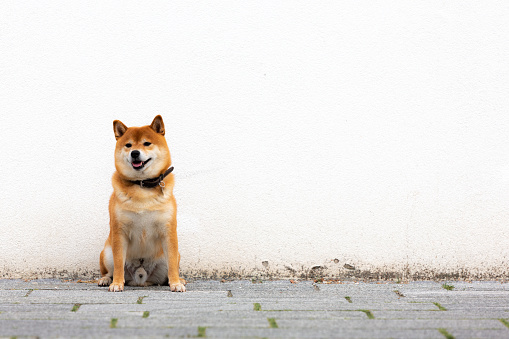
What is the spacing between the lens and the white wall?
14.0ft

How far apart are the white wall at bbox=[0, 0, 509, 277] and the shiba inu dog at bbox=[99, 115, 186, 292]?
14.9 inches

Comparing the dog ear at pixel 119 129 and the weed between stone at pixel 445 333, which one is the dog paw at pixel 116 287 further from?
the weed between stone at pixel 445 333

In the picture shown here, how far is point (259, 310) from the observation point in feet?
10.3

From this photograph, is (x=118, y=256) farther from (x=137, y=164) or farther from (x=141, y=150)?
(x=141, y=150)

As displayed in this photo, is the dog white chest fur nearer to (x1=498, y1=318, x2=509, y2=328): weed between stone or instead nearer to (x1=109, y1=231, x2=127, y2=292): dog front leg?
(x1=109, y1=231, x2=127, y2=292): dog front leg

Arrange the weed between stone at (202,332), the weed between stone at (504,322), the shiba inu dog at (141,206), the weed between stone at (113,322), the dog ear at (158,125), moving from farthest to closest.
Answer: the dog ear at (158,125), the shiba inu dog at (141,206), the weed between stone at (504,322), the weed between stone at (113,322), the weed between stone at (202,332)

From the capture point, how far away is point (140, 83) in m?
4.27

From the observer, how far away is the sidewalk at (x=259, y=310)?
2637 mm

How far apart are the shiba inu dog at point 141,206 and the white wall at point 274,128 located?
1.24 ft

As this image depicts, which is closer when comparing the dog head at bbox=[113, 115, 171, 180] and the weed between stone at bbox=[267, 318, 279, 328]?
the weed between stone at bbox=[267, 318, 279, 328]

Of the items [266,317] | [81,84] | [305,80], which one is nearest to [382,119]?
[305,80]

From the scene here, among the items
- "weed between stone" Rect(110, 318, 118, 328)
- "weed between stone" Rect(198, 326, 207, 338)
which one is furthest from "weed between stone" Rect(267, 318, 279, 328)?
"weed between stone" Rect(110, 318, 118, 328)

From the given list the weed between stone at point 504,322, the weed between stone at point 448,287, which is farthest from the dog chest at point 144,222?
the weed between stone at point 504,322

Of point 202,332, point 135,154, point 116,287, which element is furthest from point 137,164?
point 202,332
